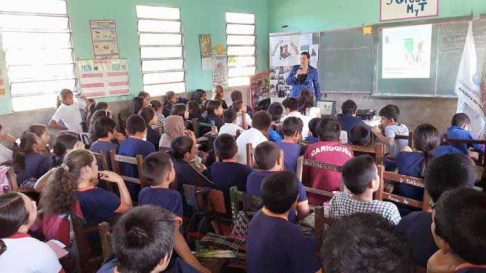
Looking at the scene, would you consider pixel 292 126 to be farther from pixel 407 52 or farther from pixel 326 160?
pixel 407 52

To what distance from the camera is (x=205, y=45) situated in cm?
685

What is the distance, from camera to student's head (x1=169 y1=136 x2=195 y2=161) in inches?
108

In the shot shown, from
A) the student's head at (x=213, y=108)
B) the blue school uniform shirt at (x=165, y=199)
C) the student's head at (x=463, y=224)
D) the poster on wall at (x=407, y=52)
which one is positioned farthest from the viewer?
the poster on wall at (x=407, y=52)

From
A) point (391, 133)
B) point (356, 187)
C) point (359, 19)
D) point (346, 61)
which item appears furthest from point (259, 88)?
point (356, 187)

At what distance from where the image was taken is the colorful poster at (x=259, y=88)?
7.12 m

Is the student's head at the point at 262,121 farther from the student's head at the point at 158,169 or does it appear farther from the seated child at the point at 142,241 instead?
the seated child at the point at 142,241

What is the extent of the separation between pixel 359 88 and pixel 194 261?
5583 mm

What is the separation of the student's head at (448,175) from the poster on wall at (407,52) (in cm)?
462

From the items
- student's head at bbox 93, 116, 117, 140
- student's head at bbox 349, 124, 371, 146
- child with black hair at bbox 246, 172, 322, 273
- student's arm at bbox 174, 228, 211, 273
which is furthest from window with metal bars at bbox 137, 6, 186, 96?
child with black hair at bbox 246, 172, 322, 273

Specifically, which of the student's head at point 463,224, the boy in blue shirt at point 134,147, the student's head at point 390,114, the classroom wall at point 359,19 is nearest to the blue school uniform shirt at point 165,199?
the boy in blue shirt at point 134,147

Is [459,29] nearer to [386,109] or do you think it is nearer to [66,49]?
[386,109]

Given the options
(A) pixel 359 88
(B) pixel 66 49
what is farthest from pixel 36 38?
(A) pixel 359 88

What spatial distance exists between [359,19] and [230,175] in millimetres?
4897

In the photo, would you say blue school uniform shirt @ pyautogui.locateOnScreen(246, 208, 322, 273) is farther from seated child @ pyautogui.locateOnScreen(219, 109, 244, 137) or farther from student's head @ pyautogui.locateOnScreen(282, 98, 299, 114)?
student's head @ pyautogui.locateOnScreen(282, 98, 299, 114)
